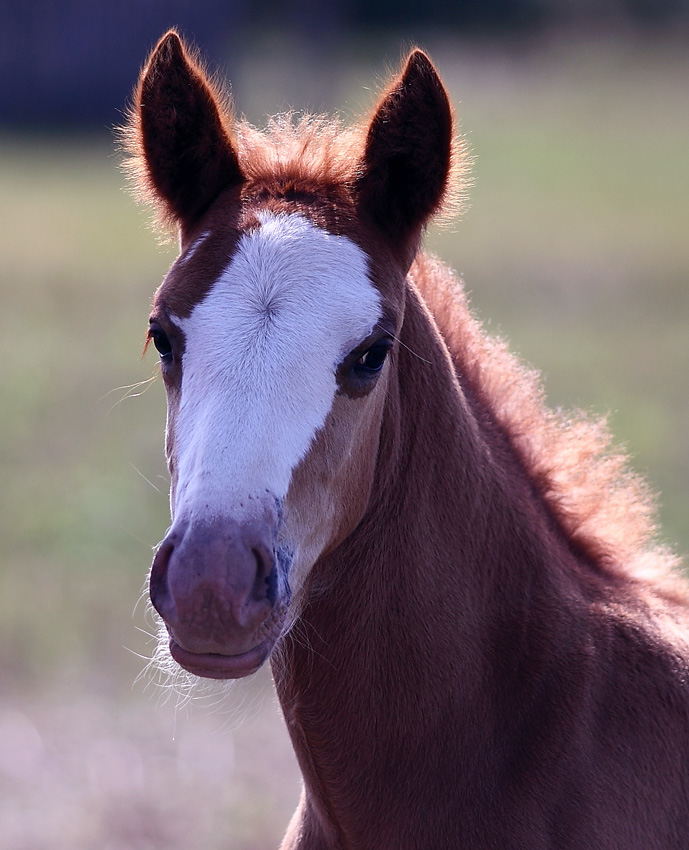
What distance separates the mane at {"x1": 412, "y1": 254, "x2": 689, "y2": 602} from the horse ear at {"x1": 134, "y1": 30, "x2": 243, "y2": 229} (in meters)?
0.60

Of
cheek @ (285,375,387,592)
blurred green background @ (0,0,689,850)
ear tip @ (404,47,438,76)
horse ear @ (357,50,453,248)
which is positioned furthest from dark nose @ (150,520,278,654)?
blurred green background @ (0,0,689,850)

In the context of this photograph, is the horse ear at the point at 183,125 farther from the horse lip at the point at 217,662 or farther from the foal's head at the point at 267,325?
the horse lip at the point at 217,662

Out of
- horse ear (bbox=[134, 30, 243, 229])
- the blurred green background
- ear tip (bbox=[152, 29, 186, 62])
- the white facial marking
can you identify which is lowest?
the blurred green background

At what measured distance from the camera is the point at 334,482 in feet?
7.82

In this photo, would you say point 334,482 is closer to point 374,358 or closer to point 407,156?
point 374,358

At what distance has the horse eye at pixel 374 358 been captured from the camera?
7.80 ft

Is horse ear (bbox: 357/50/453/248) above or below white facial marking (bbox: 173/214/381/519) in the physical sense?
above

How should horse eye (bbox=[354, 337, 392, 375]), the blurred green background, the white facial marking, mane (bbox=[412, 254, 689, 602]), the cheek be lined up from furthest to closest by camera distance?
the blurred green background < mane (bbox=[412, 254, 689, 602]) < horse eye (bbox=[354, 337, 392, 375]) < the cheek < the white facial marking

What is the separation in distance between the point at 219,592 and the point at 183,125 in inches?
48.2

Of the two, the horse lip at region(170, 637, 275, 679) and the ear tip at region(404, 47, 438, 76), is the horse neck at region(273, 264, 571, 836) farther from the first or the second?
the ear tip at region(404, 47, 438, 76)

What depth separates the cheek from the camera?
7.46 feet

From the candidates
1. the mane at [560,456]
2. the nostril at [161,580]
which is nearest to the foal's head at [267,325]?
the nostril at [161,580]

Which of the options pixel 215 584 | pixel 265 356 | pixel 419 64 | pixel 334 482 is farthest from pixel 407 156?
pixel 215 584

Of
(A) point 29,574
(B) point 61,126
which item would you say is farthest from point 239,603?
(B) point 61,126
